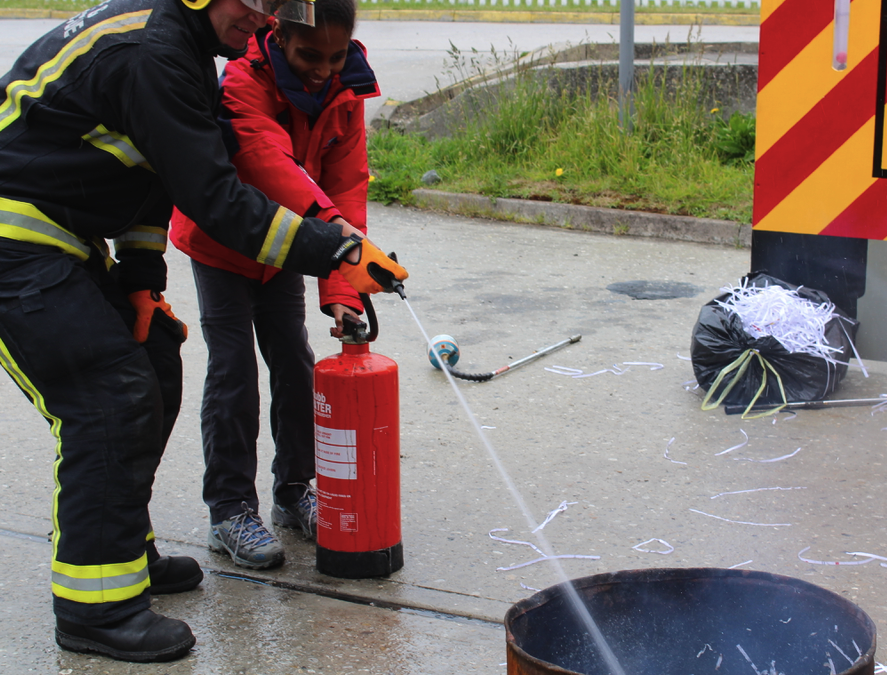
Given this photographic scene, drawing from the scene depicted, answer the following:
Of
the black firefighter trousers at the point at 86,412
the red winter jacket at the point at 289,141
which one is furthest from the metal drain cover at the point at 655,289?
the black firefighter trousers at the point at 86,412

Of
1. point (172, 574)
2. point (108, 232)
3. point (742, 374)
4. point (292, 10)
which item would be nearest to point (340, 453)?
point (172, 574)

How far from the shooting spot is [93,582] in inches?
85.8

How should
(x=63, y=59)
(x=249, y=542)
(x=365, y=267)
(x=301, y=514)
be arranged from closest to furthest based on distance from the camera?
(x=63, y=59) < (x=365, y=267) < (x=249, y=542) < (x=301, y=514)

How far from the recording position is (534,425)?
3645 millimetres

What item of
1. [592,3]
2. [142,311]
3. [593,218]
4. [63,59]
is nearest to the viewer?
[63,59]

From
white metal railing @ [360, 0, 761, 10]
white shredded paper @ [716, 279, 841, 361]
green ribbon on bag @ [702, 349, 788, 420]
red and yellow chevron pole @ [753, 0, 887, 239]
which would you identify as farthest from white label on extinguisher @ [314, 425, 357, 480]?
white metal railing @ [360, 0, 761, 10]

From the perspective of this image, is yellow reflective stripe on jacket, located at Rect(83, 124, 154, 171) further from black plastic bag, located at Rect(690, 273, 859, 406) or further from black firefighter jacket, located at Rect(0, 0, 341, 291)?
black plastic bag, located at Rect(690, 273, 859, 406)

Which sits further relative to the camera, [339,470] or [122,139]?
[339,470]

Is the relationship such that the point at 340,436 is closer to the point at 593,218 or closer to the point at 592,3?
the point at 593,218

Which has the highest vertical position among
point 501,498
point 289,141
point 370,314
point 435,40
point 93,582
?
point 435,40

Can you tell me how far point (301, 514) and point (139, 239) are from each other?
92 cm

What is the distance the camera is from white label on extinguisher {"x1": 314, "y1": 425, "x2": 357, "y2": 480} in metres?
2.46

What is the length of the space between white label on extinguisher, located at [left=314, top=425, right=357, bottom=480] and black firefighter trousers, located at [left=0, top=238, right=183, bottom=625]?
0.43 meters

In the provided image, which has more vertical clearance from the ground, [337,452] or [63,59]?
[63,59]
